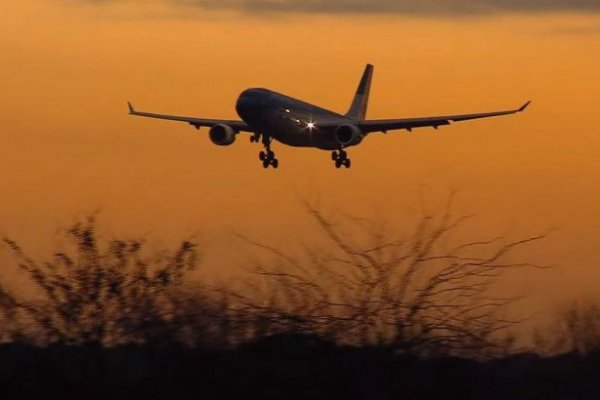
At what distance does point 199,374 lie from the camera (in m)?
33.1

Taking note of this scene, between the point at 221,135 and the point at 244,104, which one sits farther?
the point at 244,104

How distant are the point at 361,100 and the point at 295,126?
29.1 metres

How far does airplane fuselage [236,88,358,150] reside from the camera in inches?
3169

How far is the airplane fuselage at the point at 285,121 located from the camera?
8050 cm

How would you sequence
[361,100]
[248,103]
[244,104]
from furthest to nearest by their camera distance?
[361,100]
[244,104]
[248,103]

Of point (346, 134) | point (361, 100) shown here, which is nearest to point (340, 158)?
point (346, 134)

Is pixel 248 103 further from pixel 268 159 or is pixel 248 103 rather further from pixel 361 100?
pixel 361 100

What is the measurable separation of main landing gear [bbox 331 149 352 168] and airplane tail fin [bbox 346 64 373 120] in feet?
88.7

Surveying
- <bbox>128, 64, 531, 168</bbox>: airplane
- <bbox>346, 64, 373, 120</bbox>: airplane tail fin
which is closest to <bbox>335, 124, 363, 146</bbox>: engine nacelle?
<bbox>128, 64, 531, 168</bbox>: airplane

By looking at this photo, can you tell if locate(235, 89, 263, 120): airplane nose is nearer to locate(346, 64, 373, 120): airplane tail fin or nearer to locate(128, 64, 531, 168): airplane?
locate(128, 64, 531, 168): airplane

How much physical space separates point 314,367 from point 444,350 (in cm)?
267

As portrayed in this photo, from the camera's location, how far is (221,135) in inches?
3179

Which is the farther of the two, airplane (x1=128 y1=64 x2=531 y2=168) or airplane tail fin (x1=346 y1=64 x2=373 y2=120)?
airplane tail fin (x1=346 y1=64 x2=373 y2=120)

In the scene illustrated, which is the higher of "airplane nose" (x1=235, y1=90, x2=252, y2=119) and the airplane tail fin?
the airplane tail fin
